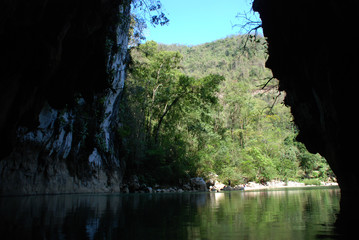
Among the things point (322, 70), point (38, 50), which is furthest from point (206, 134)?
point (38, 50)

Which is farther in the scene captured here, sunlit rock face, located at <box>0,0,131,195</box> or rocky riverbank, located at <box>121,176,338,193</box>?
rocky riverbank, located at <box>121,176,338,193</box>

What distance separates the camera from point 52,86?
7574 millimetres

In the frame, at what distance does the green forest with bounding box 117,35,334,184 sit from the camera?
26375 millimetres

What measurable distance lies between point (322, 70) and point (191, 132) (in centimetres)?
2672

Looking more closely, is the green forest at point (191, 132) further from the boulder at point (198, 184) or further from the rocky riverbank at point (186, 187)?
the boulder at point (198, 184)

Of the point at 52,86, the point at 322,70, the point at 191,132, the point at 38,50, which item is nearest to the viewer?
the point at 38,50

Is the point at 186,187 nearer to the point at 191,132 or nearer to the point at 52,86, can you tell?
the point at 191,132

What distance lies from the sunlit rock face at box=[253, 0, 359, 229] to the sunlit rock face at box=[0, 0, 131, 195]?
496cm

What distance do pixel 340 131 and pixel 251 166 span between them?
3016cm

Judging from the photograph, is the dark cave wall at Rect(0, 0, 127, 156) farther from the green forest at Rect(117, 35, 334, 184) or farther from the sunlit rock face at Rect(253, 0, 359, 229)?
the green forest at Rect(117, 35, 334, 184)

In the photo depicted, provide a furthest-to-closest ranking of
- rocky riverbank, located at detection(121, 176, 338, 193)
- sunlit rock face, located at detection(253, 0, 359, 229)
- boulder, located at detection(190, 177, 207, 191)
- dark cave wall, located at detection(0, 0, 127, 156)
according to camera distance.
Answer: boulder, located at detection(190, 177, 207, 191), rocky riverbank, located at detection(121, 176, 338, 193), sunlit rock face, located at detection(253, 0, 359, 229), dark cave wall, located at detection(0, 0, 127, 156)

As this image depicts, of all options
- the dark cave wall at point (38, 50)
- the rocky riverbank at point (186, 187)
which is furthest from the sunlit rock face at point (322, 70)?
the rocky riverbank at point (186, 187)

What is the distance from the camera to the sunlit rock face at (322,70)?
5.56 metres

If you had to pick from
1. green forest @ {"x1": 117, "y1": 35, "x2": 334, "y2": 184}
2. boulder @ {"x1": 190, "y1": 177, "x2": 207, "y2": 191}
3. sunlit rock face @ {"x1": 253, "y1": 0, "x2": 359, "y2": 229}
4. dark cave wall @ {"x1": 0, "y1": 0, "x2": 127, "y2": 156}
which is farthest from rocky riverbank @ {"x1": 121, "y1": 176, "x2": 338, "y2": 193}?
dark cave wall @ {"x1": 0, "y1": 0, "x2": 127, "y2": 156}
